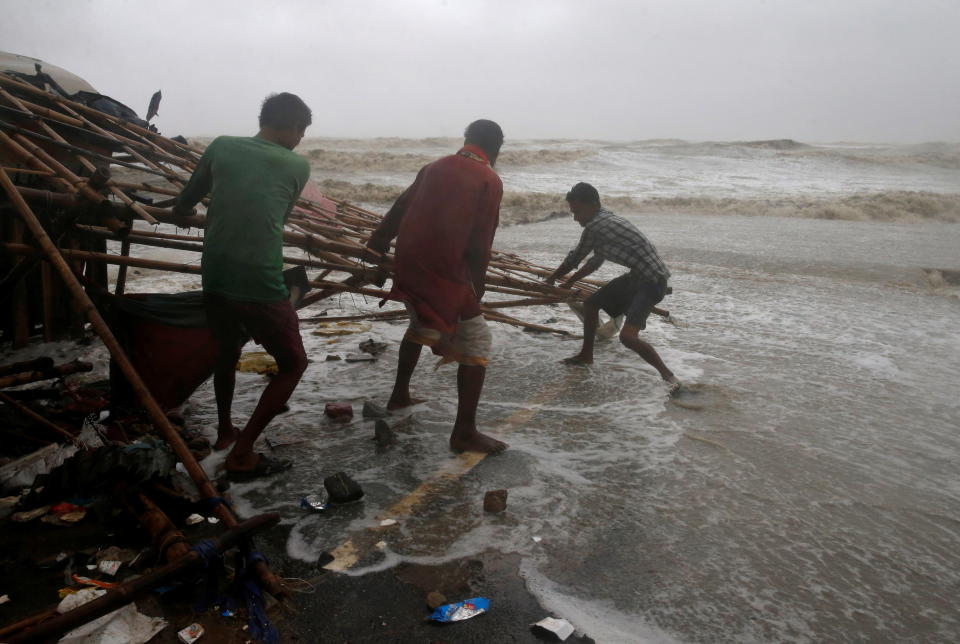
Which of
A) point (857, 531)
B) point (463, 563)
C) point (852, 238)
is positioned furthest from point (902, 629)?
point (852, 238)

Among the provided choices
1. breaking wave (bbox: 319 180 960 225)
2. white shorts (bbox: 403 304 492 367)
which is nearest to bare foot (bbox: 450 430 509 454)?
white shorts (bbox: 403 304 492 367)

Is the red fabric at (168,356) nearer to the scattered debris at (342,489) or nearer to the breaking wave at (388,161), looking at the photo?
the scattered debris at (342,489)

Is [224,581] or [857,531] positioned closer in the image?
[224,581]

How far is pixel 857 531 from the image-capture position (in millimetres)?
2799

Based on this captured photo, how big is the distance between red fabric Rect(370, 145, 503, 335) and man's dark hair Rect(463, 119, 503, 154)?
38 mm

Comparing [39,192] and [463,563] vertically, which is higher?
[39,192]

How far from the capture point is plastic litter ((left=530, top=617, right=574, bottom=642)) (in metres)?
2.04

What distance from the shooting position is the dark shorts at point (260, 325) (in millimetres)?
2807

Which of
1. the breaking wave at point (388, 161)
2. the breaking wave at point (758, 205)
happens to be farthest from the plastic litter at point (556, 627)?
the breaking wave at point (388, 161)

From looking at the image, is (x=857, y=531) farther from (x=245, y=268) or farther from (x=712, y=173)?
(x=712, y=173)

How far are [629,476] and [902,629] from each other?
1271mm

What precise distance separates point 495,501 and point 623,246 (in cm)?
252

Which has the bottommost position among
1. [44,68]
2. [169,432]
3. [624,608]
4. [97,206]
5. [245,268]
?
[624,608]

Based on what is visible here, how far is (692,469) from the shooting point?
10.9ft
